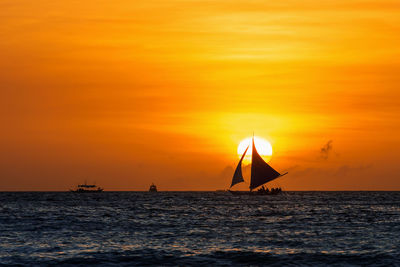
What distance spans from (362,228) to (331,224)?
256 inches

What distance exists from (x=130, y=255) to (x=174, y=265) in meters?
5.36

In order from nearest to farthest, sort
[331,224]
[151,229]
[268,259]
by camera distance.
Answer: [268,259]
[151,229]
[331,224]

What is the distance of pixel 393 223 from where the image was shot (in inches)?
3150

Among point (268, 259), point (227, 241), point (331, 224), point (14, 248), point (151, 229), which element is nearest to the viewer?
point (268, 259)

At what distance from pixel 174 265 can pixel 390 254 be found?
642 inches

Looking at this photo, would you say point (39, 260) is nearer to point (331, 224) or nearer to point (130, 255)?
point (130, 255)

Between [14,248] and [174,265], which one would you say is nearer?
[174,265]

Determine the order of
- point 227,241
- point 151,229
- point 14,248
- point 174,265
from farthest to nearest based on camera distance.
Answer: point 151,229 < point 227,241 < point 14,248 < point 174,265

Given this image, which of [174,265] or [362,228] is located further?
[362,228]

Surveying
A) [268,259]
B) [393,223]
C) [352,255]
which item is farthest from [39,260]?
[393,223]

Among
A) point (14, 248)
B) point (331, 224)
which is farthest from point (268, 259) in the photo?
point (331, 224)

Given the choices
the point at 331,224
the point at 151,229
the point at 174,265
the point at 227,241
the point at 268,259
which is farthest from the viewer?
the point at 331,224

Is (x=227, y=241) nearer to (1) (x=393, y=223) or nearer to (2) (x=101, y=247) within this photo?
(2) (x=101, y=247)

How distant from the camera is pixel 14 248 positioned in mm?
51156
